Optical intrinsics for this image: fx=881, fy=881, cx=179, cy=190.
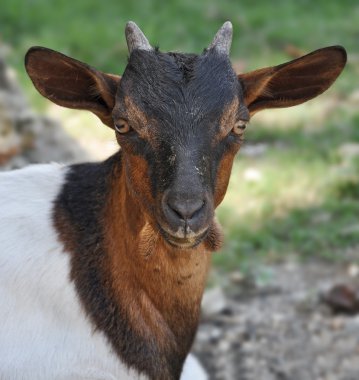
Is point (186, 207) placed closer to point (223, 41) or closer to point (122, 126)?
point (122, 126)

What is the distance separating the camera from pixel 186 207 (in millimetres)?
3611

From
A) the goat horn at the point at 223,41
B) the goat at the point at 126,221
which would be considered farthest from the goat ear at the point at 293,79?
the goat horn at the point at 223,41

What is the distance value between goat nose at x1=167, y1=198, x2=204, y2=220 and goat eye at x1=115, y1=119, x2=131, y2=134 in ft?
1.60

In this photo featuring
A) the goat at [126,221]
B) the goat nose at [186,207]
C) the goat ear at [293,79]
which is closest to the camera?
the goat nose at [186,207]

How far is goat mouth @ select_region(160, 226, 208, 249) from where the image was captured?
3705 mm

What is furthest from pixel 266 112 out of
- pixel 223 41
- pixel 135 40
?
pixel 135 40

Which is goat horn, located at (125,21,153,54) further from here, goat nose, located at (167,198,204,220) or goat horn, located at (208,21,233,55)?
goat nose, located at (167,198,204,220)

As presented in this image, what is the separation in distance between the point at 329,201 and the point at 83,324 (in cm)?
377

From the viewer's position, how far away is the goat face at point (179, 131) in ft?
12.2

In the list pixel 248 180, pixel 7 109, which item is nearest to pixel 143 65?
pixel 7 109

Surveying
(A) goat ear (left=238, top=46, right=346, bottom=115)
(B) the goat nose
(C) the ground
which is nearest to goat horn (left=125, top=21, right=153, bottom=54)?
(A) goat ear (left=238, top=46, right=346, bottom=115)

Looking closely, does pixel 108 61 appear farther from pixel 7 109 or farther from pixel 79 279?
pixel 79 279

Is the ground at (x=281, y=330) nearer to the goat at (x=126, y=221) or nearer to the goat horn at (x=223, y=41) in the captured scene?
→ the goat at (x=126, y=221)

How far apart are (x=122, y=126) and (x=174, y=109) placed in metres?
0.26
